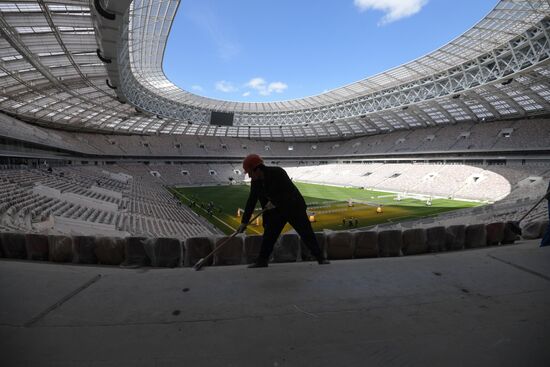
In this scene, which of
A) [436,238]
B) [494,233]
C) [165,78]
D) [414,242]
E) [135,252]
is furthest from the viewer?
[165,78]

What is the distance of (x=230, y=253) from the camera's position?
403cm

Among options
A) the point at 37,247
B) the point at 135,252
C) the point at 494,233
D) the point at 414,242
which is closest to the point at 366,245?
the point at 414,242

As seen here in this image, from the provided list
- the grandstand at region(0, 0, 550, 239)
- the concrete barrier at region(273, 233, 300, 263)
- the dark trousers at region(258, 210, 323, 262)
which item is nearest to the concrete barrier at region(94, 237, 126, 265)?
the dark trousers at region(258, 210, 323, 262)

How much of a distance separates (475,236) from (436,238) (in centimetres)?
89

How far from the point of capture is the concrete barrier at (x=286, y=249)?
13.5ft

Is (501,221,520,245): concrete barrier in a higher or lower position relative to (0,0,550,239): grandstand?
lower

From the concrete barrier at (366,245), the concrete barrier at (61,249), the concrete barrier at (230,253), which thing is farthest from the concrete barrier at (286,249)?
the concrete barrier at (61,249)

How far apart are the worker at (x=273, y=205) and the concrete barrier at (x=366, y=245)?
0.82 meters

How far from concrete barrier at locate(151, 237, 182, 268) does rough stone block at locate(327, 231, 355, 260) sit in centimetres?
234

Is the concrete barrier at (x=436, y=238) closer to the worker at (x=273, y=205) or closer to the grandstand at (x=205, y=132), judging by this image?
the grandstand at (x=205, y=132)

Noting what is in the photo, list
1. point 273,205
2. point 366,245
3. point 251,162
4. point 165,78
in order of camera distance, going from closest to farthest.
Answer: point 251,162
point 273,205
point 366,245
point 165,78

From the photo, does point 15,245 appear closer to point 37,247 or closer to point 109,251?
point 37,247

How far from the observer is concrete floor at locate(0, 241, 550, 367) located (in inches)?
64.6

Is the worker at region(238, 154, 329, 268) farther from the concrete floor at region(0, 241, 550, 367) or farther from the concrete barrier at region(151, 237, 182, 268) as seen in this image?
the concrete barrier at region(151, 237, 182, 268)
